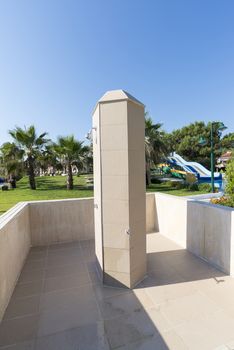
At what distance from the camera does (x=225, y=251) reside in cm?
338

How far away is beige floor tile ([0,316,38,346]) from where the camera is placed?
6.88 feet

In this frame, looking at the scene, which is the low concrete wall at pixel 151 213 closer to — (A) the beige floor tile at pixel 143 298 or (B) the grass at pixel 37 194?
(A) the beige floor tile at pixel 143 298

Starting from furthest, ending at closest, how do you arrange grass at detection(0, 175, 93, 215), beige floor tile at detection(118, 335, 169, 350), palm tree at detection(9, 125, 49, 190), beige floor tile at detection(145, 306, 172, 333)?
palm tree at detection(9, 125, 49, 190)
grass at detection(0, 175, 93, 215)
beige floor tile at detection(145, 306, 172, 333)
beige floor tile at detection(118, 335, 169, 350)

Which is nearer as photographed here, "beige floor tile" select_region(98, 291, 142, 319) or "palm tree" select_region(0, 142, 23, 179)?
"beige floor tile" select_region(98, 291, 142, 319)

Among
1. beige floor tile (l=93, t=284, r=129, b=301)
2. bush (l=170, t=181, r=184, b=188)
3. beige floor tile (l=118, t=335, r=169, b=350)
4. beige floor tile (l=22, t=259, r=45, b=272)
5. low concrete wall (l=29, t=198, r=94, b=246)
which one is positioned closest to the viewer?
beige floor tile (l=118, t=335, r=169, b=350)

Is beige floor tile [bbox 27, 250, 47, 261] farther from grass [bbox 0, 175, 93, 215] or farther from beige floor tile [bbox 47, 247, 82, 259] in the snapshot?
grass [bbox 0, 175, 93, 215]

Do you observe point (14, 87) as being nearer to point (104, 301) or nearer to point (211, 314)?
point (104, 301)

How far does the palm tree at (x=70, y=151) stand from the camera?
13008mm

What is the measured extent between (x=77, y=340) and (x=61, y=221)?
330cm

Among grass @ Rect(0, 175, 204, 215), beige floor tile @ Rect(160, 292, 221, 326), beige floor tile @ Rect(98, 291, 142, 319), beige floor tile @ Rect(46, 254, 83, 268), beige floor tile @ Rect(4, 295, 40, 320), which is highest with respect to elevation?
grass @ Rect(0, 175, 204, 215)

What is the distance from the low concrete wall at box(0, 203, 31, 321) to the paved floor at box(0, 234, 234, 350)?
0.56 feet

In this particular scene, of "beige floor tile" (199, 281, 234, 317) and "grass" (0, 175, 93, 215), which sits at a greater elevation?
"grass" (0, 175, 93, 215)

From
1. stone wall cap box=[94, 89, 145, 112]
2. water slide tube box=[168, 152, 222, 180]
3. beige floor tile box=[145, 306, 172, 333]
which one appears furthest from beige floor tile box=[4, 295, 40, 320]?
water slide tube box=[168, 152, 222, 180]

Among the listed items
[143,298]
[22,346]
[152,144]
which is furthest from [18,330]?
[152,144]
